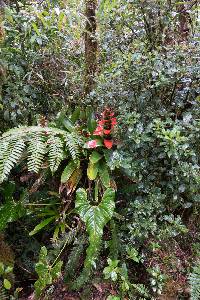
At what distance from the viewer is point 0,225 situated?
2766 millimetres

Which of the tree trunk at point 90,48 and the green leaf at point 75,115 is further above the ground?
the tree trunk at point 90,48

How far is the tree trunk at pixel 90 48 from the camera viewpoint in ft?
12.4

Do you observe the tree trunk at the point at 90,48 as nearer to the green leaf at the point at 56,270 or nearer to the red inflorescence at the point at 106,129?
the red inflorescence at the point at 106,129

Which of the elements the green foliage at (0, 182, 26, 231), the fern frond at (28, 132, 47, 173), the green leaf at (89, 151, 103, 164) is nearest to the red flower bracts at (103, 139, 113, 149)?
the green leaf at (89, 151, 103, 164)

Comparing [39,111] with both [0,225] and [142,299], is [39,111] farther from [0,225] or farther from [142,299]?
[142,299]

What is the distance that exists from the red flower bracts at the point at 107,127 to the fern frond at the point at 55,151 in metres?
0.36

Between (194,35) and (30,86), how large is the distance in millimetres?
1761

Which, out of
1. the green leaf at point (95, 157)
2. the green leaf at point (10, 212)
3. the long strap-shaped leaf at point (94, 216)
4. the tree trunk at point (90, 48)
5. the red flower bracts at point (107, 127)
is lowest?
the green leaf at point (10, 212)

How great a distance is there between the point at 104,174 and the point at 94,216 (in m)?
0.42

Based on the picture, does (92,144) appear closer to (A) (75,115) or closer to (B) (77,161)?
(B) (77,161)

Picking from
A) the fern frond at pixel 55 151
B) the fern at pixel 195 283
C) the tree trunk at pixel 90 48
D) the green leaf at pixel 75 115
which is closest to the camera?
the fern at pixel 195 283

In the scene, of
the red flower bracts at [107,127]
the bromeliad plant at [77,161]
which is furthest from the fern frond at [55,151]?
the red flower bracts at [107,127]

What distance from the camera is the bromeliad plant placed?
8.31ft

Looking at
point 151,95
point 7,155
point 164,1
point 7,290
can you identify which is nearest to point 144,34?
point 164,1
